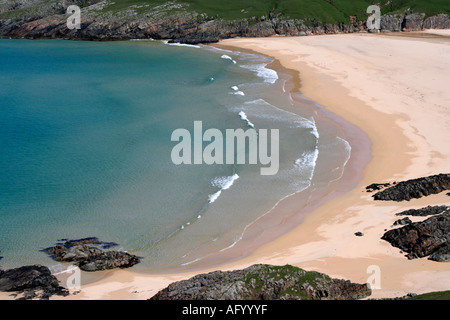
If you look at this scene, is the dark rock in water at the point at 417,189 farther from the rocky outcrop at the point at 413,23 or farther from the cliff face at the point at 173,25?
the rocky outcrop at the point at 413,23

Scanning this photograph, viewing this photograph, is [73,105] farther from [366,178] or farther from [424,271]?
[424,271]

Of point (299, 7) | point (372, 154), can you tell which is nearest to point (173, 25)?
→ point (299, 7)

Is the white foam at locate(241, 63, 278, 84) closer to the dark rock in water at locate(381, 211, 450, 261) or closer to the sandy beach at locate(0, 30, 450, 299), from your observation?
the sandy beach at locate(0, 30, 450, 299)

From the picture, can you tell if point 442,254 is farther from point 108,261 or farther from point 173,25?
point 173,25

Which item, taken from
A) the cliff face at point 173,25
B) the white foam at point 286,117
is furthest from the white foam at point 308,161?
the cliff face at point 173,25

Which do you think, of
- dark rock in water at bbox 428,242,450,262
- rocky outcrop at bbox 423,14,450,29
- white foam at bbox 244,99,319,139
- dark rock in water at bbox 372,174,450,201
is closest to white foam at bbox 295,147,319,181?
white foam at bbox 244,99,319,139
